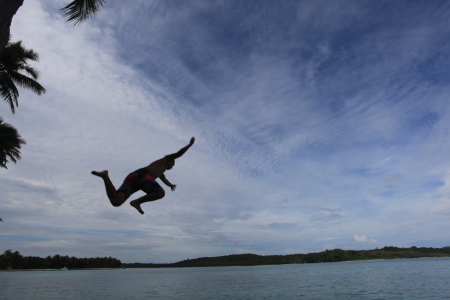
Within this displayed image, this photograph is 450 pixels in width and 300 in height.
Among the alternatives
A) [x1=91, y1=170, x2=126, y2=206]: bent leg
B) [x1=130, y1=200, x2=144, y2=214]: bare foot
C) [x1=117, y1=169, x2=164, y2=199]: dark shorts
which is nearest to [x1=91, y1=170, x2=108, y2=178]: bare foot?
[x1=91, y1=170, x2=126, y2=206]: bent leg

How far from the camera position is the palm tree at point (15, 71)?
57.7ft

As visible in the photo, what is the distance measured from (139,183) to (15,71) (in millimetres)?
20174

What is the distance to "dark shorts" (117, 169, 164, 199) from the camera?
207 inches

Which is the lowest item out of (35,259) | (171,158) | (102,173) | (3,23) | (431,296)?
(431,296)

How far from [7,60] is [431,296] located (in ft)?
118

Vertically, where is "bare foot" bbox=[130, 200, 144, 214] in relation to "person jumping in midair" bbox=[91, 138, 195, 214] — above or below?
below

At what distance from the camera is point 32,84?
68.6 feet

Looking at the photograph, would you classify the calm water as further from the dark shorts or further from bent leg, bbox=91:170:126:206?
bent leg, bbox=91:170:126:206

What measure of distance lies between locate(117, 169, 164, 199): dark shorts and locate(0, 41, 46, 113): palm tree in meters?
17.0

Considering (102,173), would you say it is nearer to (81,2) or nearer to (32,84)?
(81,2)

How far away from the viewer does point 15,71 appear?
19875mm

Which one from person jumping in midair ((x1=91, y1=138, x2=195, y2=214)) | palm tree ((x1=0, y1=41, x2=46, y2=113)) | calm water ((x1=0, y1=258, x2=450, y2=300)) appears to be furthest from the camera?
calm water ((x1=0, y1=258, x2=450, y2=300))

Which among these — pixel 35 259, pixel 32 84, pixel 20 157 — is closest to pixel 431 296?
pixel 32 84

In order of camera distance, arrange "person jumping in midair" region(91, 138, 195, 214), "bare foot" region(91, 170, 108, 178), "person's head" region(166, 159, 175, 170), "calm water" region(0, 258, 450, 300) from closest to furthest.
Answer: "bare foot" region(91, 170, 108, 178)
"person jumping in midair" region(91, 138, 195, 214)
"person's head" region(166, 159, 175, 170)
"calm water" region(0, 258, 450, 300)
